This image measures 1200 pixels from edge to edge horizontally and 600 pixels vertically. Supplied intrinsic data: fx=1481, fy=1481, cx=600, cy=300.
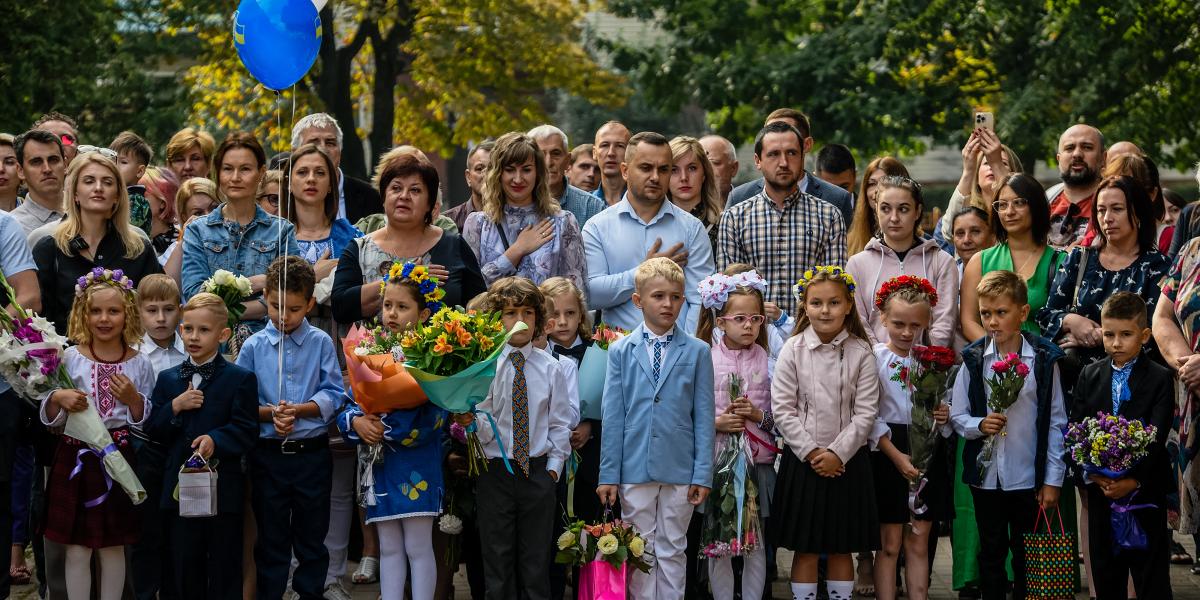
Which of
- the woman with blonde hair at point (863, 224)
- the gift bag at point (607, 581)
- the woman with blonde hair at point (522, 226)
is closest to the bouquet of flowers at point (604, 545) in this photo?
the gift bag at point (607, 581)

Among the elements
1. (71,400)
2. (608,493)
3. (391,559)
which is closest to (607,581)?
(608,493)

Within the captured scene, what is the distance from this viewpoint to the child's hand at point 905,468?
25.1 feet

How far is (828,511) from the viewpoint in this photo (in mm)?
7441

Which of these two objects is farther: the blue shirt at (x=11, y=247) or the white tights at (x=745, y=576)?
the blue shirt at (x=11, y=247)

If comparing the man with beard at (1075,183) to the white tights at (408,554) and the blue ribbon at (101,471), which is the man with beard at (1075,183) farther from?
the blue ribbon at (101,471)

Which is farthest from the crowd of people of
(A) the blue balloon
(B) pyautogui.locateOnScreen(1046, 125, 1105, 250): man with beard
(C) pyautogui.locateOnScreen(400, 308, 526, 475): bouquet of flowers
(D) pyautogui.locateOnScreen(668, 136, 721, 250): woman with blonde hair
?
(D) pyautogui.locateOnScreen(668, 136, 721, 250): woman with blonde hair

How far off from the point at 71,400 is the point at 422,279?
71.3 inches

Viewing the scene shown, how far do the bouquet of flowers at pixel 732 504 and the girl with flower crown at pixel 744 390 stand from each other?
0.03m

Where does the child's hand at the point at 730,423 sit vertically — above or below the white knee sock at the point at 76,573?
above

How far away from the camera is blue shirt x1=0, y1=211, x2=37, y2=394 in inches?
307

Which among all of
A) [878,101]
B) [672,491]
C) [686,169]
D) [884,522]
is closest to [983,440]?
[884,522]

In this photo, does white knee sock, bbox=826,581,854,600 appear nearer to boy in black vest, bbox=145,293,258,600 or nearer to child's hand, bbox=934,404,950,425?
child's hand, bbox=934,404,950,425

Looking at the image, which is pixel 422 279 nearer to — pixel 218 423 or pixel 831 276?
pixel 218 423

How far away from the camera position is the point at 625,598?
24.5ft
